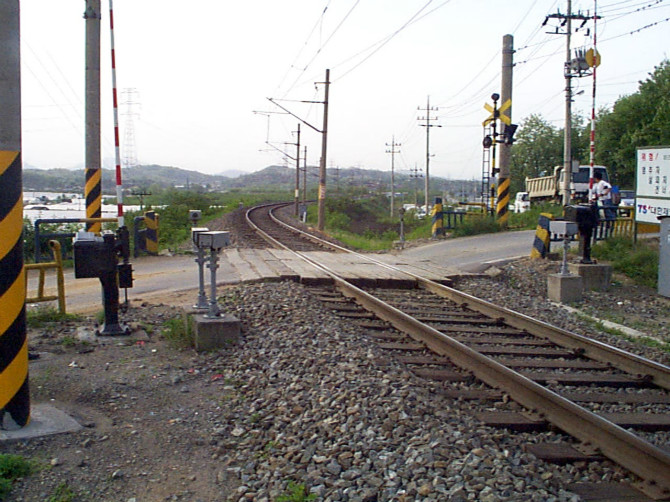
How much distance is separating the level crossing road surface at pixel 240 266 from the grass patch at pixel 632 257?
2173 mm

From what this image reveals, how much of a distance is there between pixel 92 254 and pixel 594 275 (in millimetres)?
8161

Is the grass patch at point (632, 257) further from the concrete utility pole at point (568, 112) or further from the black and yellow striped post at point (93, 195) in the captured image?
the black and yellow striped post at point (93, 195)

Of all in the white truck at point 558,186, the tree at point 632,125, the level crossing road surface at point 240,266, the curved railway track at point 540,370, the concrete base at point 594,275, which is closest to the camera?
the curved railway track at point 540,370

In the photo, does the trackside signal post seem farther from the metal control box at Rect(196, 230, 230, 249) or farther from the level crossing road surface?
the metal control box at Rect(196, 230, 230, 249)

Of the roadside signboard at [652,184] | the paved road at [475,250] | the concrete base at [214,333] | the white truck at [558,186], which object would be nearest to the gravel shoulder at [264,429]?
the concrete base at [214,333]

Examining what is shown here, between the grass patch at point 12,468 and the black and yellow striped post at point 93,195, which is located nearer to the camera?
the grass patch at point 12,468

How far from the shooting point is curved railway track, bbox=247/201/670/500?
455 centimetres

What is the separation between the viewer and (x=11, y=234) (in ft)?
15.4

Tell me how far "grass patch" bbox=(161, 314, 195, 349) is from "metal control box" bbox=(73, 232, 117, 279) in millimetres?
951

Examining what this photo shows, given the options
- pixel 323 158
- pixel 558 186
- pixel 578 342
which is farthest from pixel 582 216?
pixel 558 186

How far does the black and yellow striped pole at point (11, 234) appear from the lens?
182 inches

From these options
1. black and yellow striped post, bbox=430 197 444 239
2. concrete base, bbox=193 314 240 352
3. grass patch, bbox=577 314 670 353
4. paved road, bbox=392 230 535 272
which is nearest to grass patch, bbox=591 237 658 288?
paved road, bbox=392 230 535 272

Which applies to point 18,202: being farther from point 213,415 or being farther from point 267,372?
point 267,372

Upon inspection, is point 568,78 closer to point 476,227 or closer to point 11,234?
point 476,227
